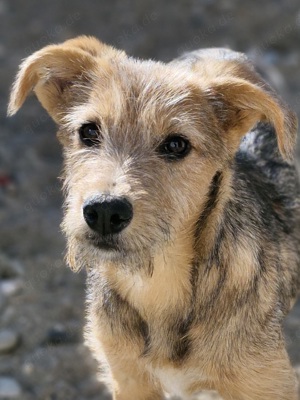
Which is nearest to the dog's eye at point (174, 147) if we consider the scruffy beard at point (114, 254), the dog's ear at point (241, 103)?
the dog's ear at point (241, 103)

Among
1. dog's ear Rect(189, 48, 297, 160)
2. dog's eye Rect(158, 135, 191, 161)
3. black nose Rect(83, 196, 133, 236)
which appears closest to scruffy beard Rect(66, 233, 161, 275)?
black nose Rect(83, 196, 133, 236)

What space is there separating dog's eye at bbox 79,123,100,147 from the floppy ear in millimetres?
574

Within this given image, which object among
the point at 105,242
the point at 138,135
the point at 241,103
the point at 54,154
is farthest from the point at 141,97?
the point at 54,154

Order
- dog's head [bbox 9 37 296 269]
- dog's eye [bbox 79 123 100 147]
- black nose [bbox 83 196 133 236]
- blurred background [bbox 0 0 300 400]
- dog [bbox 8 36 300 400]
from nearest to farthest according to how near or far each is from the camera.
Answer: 1. black nose [bbox 83 196 133 236]
2. dog's head [bbox 9 37 296 269]
3. dog [bbox 8 36 300 400]
4. dog's eye [bbox 79 123 100 147]
5. blurred background [bbox 0 0 300 400]

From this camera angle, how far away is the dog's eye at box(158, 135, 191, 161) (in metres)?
3.82

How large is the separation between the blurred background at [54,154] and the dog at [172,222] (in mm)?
989

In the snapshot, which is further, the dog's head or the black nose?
the dog's head

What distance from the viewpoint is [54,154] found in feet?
23.4

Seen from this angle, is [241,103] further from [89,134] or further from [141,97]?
[89,134]

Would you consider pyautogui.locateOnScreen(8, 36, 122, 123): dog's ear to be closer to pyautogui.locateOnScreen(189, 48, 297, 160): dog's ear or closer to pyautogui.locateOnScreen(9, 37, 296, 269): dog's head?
pyautogui.locateOnScreen(9, 37, 296, 269): dog's head

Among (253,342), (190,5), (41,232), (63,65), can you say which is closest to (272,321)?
(253,342)

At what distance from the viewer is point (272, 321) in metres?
4.27

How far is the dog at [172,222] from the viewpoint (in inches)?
148

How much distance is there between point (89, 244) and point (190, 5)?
19.7ft
